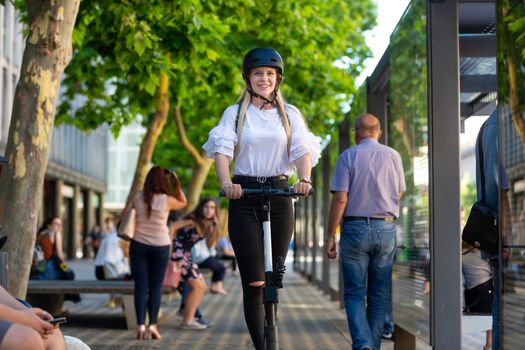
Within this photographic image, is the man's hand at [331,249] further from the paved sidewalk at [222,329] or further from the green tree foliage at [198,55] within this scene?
the green tree foliage at [198,55]

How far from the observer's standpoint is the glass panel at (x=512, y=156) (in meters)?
5.82

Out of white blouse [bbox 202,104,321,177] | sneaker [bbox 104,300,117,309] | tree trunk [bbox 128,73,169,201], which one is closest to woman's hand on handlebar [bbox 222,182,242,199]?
white blouse [bbox 202,104,321,177]

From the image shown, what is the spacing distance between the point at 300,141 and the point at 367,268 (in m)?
2.43

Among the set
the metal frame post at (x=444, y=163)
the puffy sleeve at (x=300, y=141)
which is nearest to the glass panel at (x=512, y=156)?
the puffy sleeve at (x=300, y=141)

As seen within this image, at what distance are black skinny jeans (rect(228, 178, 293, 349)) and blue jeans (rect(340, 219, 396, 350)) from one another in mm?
2246

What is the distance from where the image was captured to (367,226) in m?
8.54

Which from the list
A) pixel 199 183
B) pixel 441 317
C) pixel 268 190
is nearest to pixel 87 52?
pixel 199 183

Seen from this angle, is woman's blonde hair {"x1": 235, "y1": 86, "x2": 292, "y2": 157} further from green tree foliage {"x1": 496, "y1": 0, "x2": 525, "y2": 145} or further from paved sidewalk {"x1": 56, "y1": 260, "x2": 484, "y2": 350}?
paved sidewalk {"x1": 56, "y1": 260, "x2": 484, "y2": 350}

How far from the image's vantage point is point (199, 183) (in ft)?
95.2

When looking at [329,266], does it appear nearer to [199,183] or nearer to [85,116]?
[85,116]

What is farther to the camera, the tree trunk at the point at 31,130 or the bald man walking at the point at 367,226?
the tree trunk at the point at 31,130

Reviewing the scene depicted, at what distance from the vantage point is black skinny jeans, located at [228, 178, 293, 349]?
6.30 metres

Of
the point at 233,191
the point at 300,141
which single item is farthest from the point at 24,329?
the point at 300,141

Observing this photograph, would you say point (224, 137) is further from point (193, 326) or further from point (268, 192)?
point (193, 326)
